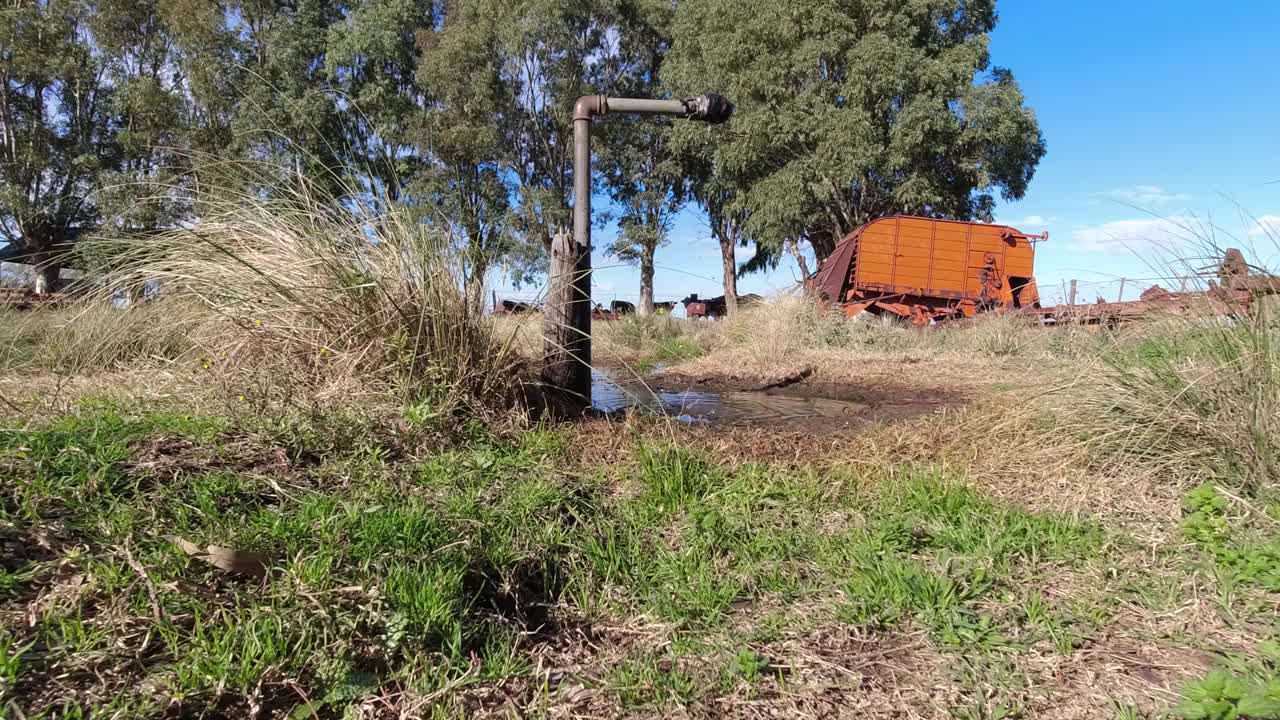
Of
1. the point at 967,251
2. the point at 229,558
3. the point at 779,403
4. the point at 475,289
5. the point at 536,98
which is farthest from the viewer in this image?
the point at 536,98

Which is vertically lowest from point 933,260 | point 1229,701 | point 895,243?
point 1229,701

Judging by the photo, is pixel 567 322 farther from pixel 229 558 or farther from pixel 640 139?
pixel 640 139

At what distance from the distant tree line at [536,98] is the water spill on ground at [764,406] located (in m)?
10.8

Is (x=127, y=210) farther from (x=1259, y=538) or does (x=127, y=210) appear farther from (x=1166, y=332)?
(x=1166, y=332)

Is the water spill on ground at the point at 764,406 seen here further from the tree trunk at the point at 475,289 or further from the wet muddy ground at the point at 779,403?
the tree trunk at the point at 475,289

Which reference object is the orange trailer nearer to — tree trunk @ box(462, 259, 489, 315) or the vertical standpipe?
the vertical standpipe

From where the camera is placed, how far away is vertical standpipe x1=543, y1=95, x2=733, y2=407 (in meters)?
3.80

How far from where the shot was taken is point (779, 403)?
5719 millimetres

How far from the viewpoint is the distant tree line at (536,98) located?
16625 millimetres

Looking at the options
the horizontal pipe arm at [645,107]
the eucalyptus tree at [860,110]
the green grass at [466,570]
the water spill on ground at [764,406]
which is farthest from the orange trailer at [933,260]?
the green grass at [466,570]

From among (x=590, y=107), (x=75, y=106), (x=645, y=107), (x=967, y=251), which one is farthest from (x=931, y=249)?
(x=75, y=106)

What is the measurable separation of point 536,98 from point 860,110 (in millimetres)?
11571

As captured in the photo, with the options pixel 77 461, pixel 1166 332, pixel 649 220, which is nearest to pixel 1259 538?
pixel 1166 332

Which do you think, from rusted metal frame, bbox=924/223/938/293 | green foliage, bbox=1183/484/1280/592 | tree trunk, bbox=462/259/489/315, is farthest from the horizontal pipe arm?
rusted metal frame, bbox=924/223/938/293
